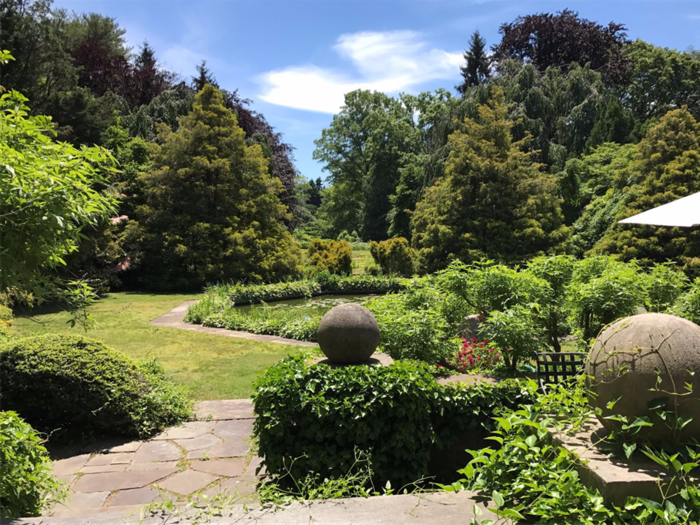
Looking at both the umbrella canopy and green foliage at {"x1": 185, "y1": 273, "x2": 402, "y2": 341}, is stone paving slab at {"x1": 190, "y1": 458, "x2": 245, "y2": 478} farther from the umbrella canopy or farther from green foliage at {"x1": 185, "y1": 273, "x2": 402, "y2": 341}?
green foliage at {"x1": 185, "y1": 273, "x2": 402, "y2": 341}

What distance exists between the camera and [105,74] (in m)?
25.7

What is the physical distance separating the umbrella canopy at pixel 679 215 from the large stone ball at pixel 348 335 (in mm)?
3207

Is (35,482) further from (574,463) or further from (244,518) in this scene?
(574,463)

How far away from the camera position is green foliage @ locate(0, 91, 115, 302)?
243cm

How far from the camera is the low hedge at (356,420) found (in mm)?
3492

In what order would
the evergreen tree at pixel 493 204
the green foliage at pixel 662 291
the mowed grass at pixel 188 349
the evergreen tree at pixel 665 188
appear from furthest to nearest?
the evergreen tree at pixel 493 204, the evergreen tree at pixel 665 188, the mowed grass at pixel 188 349, the green foliage at pixel 662 291

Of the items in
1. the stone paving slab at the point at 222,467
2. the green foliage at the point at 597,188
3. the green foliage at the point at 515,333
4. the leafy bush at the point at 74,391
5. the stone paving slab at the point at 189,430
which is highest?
the green foliage at the point at 597,188

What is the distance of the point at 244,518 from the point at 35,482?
1460 mm

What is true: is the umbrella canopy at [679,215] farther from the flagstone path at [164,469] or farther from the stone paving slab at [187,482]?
the stone paving slab at [187,482]

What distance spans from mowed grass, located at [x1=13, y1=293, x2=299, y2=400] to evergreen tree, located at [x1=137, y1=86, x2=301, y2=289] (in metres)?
4.76

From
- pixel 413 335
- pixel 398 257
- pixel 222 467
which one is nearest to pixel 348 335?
pixel 413 335

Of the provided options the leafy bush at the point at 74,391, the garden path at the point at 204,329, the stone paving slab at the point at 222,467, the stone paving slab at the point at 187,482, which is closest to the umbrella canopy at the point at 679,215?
the stone paving slab at the point at 222,467

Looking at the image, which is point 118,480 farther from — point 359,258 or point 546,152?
point 359,258

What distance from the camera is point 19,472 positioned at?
2.77m
